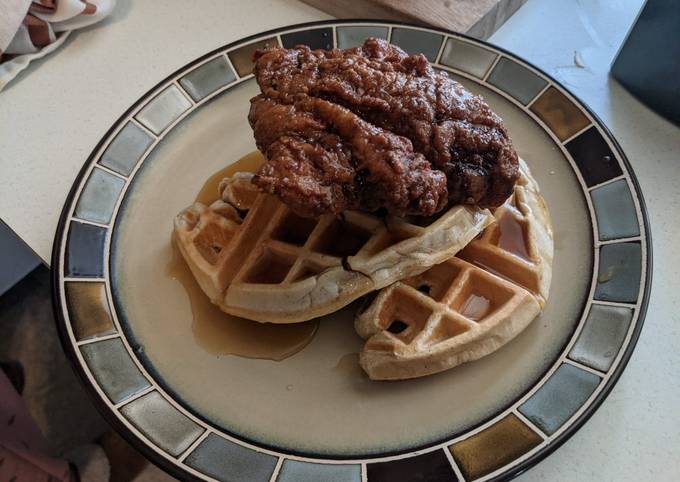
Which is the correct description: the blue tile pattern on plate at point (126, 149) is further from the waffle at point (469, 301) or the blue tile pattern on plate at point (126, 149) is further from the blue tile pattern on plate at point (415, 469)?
the blue tile pattern on plate at point (415, 469)

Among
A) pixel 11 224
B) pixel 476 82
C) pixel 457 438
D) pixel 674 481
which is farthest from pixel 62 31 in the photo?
pixel 674 481

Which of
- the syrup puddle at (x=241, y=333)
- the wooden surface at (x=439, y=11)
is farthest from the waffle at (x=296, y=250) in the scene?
the wooden surface at (x=439, y=11)

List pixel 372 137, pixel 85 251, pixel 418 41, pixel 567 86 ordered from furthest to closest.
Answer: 1. pixel 567 86
2. pixel 418 41
3. pixel 85 251
4. pixel 372 137

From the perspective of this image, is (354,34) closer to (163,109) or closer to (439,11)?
(439,11)

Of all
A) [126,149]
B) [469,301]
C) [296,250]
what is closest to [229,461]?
[296,250]

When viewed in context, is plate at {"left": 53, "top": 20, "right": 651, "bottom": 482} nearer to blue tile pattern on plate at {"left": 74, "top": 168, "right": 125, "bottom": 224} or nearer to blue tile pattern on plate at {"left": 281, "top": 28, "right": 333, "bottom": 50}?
blue tile pattern on plate at {"left": 74, "top": 168, "right": 125, "bottom": 224}

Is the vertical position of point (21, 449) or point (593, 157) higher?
point (593, 157)

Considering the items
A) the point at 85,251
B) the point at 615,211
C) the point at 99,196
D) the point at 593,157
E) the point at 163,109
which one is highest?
the point at 593,157

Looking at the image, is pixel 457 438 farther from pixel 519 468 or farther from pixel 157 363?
pixel 157 363
